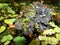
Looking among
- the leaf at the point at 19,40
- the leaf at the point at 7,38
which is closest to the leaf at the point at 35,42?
the leaf at the point at 19,40

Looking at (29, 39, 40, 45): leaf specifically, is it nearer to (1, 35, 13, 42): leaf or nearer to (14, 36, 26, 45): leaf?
(14, 36, 26, 45): leaf

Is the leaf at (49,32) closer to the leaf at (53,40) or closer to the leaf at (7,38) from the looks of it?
the leaf at (53,40)

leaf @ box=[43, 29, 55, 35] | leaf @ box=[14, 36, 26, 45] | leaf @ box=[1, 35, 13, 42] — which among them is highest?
leaf @ box=[43, 29, 55, 35]

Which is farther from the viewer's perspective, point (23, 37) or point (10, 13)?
point (10, 13)

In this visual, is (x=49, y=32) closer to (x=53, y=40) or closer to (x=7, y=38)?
(x=53, y=40)

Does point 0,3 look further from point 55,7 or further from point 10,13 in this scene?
point 55,7

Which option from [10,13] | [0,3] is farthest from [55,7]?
[0,3]

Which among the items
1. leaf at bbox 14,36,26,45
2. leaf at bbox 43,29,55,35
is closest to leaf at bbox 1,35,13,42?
leaf at bbox 14,36,26,45

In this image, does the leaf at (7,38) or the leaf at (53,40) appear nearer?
the leaf at (53,40)

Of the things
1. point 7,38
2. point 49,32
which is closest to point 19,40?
point 7,38

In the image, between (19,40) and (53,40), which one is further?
(19,40)

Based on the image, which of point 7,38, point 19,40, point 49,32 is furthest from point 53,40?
point 7,38
